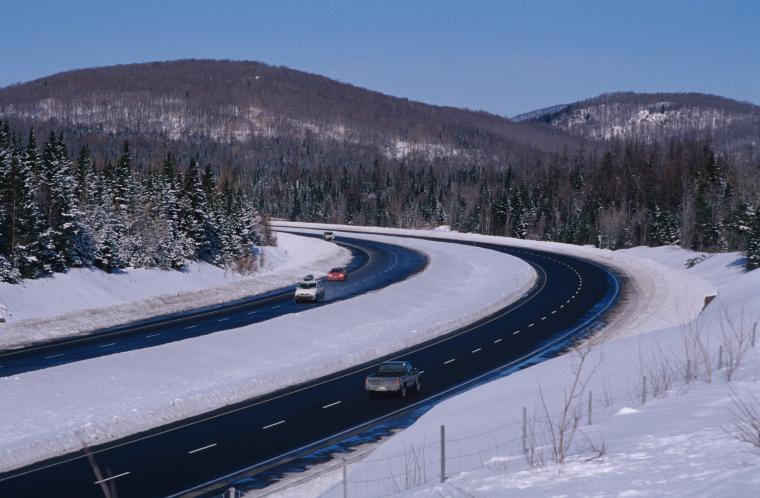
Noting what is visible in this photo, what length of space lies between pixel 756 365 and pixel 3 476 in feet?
62.0

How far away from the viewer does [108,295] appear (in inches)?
2259

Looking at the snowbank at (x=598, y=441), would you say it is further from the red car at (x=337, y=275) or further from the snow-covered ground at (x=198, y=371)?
the red car at (x=337, y=275)

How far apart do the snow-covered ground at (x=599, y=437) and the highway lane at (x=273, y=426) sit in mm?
3193

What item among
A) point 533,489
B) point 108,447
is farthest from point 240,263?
point 533,489

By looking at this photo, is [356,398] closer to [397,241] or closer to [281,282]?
[281,282]

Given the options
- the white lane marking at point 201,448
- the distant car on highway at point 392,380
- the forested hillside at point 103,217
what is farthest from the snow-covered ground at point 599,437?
the forested hillside at point 103,217

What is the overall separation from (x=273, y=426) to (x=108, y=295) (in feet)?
116

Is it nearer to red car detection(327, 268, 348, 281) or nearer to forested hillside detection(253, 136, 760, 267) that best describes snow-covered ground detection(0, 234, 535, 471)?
red car detection(327, 268, 348, 281)

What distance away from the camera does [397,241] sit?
126000 millimetres

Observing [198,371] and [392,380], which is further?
[198,371]

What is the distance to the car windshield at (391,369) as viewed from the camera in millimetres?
30772

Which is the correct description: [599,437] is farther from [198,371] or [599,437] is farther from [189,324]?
[189,324]

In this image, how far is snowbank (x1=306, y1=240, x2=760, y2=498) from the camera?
32.4 feet

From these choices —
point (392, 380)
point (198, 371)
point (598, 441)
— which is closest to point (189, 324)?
point (198, 371)
